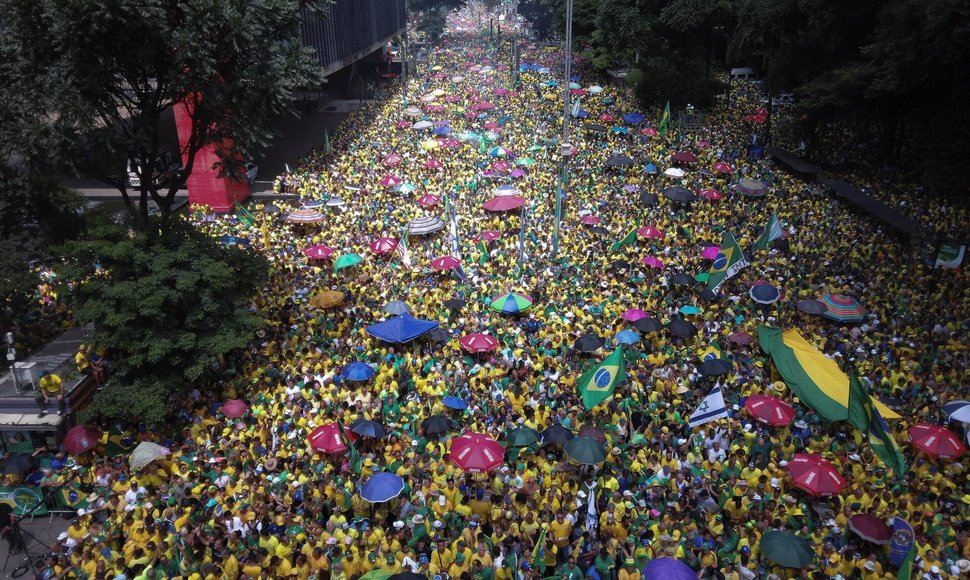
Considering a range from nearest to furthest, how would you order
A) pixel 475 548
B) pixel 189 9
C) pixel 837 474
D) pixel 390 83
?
pixel 475 548
pixel 837 474
pixel 189 9
pixel 390 83

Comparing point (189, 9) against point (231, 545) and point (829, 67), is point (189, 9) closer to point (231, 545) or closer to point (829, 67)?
point (231, 545)

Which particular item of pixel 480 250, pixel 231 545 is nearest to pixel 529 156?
pixel 480 250

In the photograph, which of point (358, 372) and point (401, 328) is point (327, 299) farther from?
point (358, 372)

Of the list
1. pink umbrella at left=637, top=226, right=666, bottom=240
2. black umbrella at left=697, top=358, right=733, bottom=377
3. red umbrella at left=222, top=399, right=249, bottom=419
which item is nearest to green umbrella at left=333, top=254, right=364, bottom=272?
red umbrella at left=222, top=399, right=249, bottom=419

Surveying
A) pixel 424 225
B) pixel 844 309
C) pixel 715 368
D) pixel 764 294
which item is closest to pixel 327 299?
pixel 424 225

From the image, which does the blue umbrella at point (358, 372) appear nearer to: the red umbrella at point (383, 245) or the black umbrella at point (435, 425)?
the black umbrella at point (435, 425)

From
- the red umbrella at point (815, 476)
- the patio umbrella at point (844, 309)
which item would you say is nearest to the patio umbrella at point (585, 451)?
the red umbrella at point (815, 476)
